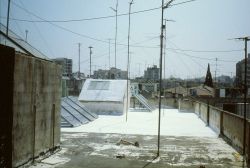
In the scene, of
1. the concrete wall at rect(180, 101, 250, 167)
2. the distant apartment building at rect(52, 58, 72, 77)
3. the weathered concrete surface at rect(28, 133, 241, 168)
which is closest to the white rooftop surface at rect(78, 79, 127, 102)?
the distant apartment building at rect(52, 58, 72, 77)

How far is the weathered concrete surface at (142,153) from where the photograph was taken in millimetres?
14117

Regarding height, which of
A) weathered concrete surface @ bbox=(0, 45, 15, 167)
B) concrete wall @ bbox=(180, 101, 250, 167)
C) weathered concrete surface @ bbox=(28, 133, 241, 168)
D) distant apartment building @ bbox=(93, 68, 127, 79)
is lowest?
weathered concrete surface @ bbox=(28, 133, 241, 168)

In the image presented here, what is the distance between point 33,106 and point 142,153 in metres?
5.76

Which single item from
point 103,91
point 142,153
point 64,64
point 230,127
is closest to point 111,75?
A: point 103,91

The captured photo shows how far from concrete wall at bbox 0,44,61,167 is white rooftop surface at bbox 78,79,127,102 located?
21.8m

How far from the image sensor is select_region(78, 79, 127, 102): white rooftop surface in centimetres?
3856

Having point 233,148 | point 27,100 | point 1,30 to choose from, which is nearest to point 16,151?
point 27,100

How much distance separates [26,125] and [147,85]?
331ft

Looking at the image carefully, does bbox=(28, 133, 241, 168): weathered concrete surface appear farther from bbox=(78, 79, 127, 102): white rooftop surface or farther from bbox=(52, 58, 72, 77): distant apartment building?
bbox=(78, 79, 127, 102): white rooftop surface

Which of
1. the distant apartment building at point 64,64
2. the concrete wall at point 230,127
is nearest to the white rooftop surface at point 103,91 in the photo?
the distant apartment building at point 64,64

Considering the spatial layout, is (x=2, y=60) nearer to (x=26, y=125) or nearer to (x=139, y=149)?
(x=26, y=125)

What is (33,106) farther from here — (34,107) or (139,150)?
(139,150)

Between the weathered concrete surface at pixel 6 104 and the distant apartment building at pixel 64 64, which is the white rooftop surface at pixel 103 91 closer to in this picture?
the distant apartment building at pixel 64 64

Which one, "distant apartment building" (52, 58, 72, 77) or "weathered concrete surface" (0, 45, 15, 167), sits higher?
"distant apartment building" (52, 58, 72, 77)
